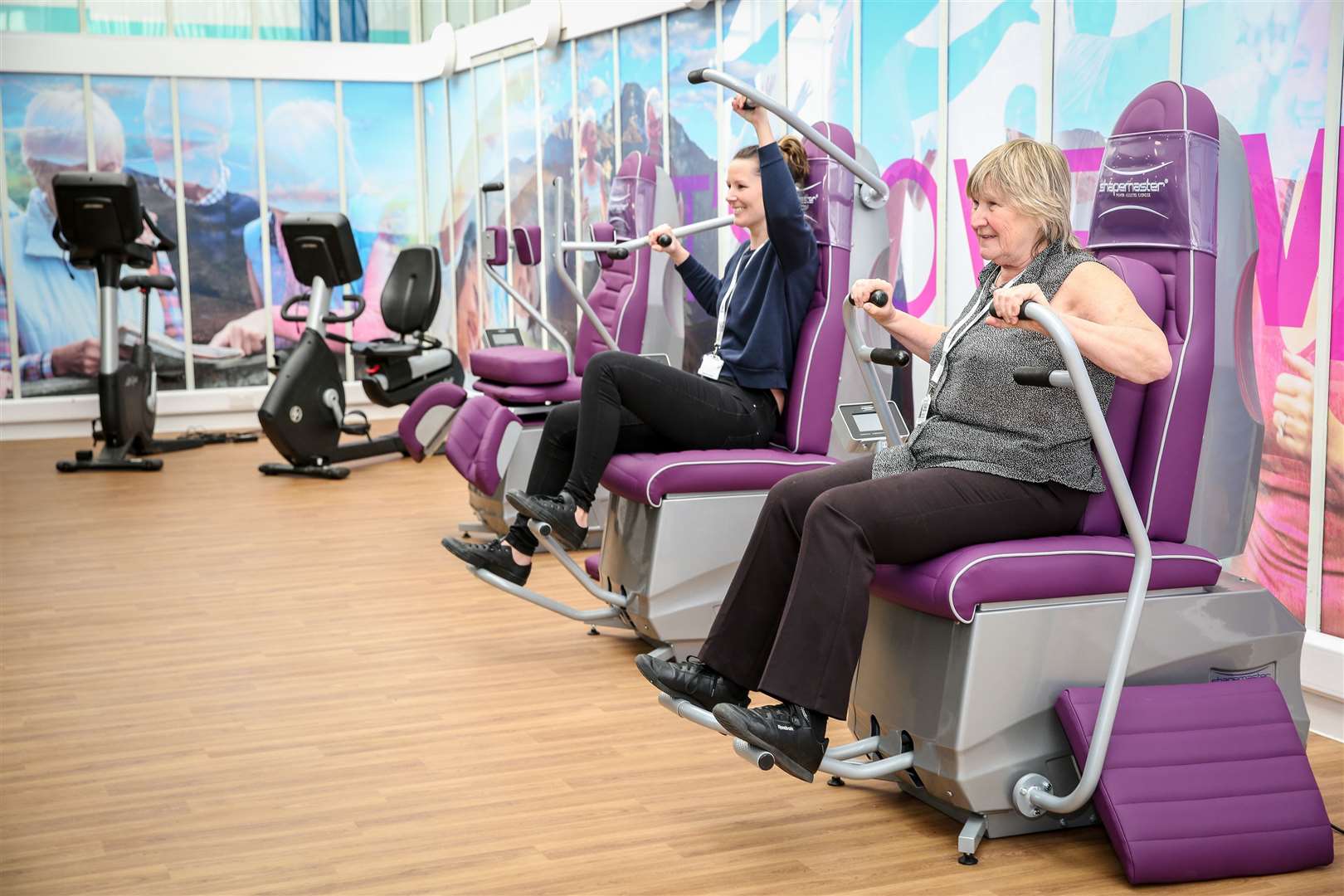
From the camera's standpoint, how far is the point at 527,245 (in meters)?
6.14

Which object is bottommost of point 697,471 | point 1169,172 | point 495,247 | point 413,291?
point 697,471

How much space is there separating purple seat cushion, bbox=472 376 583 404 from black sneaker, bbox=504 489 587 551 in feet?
6.02

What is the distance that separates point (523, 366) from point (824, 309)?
2.14 m

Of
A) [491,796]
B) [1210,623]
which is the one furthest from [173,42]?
[1210,623]

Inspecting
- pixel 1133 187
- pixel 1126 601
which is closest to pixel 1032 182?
pixel 1133 187

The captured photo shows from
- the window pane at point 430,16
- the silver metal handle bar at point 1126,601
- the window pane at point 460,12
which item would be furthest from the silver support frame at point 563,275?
the window pane at point 430,16

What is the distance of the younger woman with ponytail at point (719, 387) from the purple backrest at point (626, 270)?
4.96 ft

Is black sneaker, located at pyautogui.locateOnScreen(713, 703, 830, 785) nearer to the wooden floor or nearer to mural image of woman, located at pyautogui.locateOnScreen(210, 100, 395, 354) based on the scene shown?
the wooden floor

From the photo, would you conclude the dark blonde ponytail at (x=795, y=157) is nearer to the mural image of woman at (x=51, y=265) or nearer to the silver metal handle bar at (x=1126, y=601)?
the silver metal handle bar at (x=1126, y=601)

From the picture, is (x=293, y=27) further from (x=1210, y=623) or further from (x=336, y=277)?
(x=1210, y=623)

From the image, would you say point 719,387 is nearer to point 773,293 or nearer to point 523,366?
point 773,293

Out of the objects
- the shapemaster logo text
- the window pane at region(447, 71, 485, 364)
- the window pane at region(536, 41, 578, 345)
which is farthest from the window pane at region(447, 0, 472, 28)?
the shapemaster logo text

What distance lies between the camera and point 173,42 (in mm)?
10172

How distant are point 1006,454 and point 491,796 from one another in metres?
1.32
